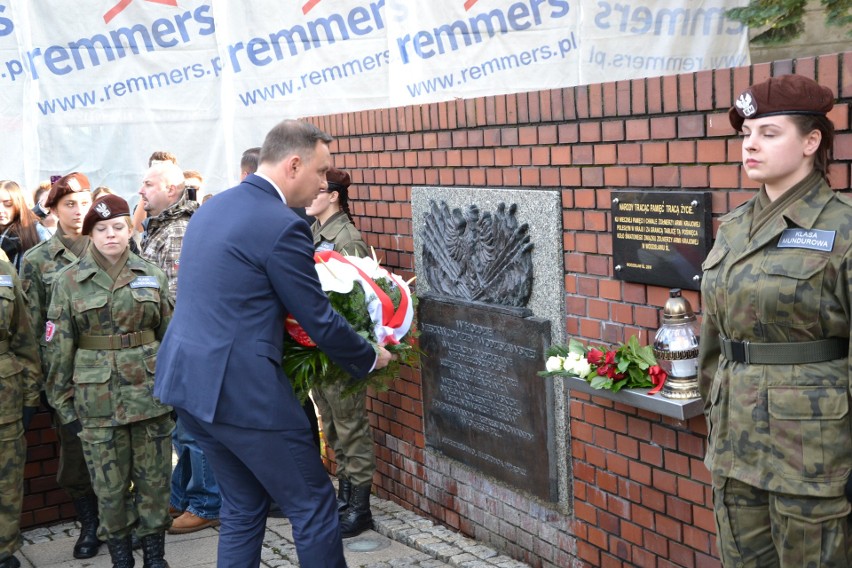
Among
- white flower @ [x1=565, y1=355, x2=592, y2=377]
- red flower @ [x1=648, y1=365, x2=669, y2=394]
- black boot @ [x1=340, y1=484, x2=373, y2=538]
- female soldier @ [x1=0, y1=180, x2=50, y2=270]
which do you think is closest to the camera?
red flower @ [x1=648, y1=365, x2=669, y2=394]

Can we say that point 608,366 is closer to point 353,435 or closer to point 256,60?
point 353,435

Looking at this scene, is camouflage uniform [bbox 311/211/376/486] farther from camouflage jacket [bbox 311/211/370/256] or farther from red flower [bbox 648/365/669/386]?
red flower [bbox 648/365/669/386]

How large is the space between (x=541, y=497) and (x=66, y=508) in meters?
3.10

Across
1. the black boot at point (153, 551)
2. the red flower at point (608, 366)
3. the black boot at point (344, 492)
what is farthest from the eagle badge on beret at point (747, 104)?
the black boot at point (153, 551)

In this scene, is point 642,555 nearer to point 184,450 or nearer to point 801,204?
point 801,204

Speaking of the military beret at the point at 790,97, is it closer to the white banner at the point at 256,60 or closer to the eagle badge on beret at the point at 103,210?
the eagle badge on beret at the point at 103,210

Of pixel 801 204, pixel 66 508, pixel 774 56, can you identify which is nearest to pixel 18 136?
pixel 66 508

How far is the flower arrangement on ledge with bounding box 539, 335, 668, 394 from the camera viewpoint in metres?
3.54

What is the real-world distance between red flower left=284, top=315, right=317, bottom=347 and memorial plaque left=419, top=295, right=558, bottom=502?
1001 mm

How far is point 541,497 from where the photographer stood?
14.5ft

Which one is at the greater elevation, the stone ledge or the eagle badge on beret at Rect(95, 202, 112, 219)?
the eagle badge on beret at Rect(95, 202, 112, 219)

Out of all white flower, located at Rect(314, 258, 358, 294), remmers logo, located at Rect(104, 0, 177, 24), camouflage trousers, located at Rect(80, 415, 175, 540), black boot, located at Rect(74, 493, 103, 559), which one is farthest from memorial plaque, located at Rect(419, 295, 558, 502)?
remmers logo, located at Rect(104, 0, 177, 24)

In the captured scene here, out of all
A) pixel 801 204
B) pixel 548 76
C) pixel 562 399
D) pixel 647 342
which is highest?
pixel 548 76

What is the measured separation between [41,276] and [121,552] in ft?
4.96
